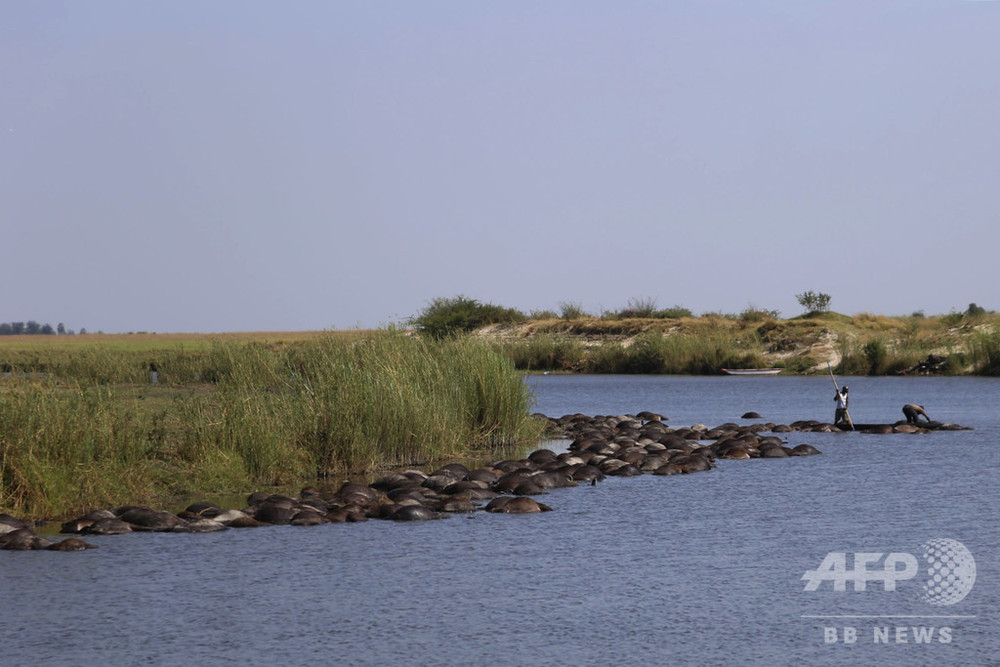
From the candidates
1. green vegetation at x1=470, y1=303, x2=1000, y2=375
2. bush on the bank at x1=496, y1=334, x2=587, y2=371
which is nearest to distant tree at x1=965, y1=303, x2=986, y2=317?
green vegetation at x1=470, y1=303, x2=1000, y2=375

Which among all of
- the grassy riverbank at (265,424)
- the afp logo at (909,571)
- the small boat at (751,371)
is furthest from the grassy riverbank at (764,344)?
the afp logo at (909,571)

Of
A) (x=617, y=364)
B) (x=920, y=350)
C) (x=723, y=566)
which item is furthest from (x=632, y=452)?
(x=617, y=364)

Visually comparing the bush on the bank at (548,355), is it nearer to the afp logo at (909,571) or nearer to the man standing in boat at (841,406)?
the man standing in boat at (841,406)

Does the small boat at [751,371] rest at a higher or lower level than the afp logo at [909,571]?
higher

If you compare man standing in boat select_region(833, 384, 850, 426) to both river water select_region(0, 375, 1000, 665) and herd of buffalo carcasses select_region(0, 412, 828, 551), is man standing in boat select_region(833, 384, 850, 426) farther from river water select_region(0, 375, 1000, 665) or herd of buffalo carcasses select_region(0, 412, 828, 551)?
river water select_region(0, 375, 1000, 665)

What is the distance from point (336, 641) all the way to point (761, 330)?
49.6m

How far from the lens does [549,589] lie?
9461 mm

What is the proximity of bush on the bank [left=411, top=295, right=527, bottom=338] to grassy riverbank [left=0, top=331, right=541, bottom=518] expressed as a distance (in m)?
37.3

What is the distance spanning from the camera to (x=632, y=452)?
1855 centimetres

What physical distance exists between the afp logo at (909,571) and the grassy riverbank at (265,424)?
790cm

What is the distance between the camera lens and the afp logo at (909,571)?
366 inches

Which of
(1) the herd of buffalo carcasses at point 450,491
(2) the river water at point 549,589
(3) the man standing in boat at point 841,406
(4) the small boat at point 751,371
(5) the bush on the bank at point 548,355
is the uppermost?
(5) the bush on the bank at point 548,355

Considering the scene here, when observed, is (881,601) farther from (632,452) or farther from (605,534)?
(632,452)

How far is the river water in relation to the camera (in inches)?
305
